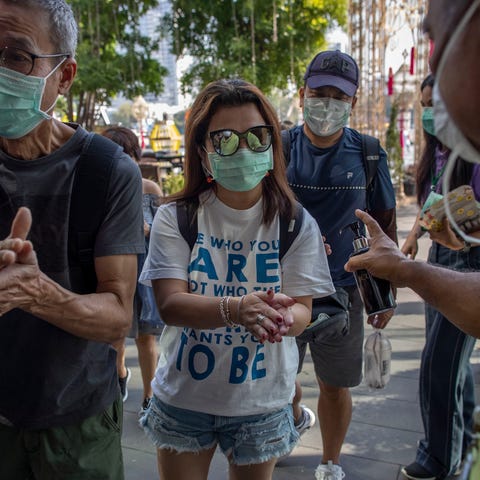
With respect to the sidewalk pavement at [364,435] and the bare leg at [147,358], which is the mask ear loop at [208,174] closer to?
the sidewalk pavement at [364,435]

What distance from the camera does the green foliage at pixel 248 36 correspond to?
14.7 m

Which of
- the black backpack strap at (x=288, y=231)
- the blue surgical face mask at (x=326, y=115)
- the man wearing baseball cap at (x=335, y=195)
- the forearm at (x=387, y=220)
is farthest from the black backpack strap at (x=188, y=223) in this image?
the forearm at (x=387, y=220)

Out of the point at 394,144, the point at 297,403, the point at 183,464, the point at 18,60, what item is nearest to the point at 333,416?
the point at 297,403

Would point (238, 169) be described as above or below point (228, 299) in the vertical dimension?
above

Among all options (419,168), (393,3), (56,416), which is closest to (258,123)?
(56,416)

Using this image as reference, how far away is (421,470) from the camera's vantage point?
3.35 m

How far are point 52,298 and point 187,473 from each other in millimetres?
907

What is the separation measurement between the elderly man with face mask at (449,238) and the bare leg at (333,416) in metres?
0.46

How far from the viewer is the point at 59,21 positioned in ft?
6.12

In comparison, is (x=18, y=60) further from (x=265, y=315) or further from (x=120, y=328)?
(x=265, y=315)

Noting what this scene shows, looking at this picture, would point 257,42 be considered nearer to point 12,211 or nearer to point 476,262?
point 476,262

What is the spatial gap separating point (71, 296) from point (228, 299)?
0.54 m

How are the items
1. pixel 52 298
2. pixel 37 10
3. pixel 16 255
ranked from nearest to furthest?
pixel 16 255 < pixel 52 298 < pixel 37 10

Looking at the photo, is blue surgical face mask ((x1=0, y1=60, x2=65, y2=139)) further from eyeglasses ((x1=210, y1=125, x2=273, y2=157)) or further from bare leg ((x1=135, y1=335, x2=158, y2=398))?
bare leg ((x1=135, y1=335, x2=158, y2=398))
